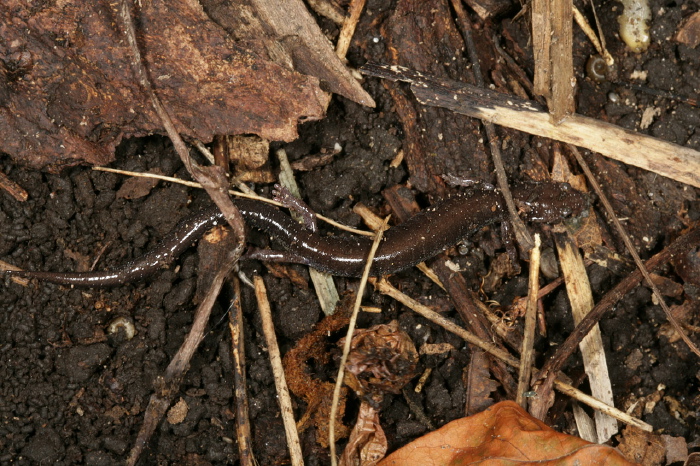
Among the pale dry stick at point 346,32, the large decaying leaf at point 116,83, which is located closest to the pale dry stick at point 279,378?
the large decaying leaf at point 116,83

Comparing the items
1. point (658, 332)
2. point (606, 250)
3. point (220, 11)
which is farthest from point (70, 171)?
point (658, 332)

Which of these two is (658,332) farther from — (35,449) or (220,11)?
(35,449)

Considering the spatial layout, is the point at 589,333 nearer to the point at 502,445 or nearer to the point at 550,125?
the point at 502,445

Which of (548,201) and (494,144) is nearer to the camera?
(494,144)

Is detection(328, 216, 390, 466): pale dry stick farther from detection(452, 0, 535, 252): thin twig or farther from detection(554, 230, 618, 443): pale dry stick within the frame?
detection(554, 230, 618, 443): pale dry stick

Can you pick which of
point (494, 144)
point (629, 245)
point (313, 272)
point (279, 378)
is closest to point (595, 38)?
point (494, 144)

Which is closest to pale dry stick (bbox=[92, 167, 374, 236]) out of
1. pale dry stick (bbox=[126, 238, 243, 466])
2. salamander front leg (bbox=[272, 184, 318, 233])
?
salamander front leg (bbox=[272, 184, 318, 233])
